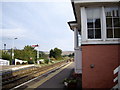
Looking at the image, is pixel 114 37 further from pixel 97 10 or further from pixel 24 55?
pixel 24 55

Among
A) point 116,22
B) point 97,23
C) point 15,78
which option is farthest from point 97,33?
point 15,78

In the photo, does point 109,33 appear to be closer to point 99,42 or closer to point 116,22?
point 116,22

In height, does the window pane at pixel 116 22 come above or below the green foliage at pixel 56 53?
above

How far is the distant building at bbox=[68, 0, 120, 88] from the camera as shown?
26.9 feet

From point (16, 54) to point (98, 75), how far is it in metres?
52.2

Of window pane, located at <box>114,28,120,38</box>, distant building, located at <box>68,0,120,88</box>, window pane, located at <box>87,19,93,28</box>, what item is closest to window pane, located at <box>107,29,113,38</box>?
distant building, located at <box>68,0,120,88</box>

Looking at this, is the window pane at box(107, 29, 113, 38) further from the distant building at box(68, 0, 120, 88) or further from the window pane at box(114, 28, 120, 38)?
the window pane at box(114, 28, 120, 38)

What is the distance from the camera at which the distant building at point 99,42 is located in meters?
8.21

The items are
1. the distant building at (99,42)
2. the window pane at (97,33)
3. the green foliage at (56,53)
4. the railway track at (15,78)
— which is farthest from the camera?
the green foliage at (56,53)

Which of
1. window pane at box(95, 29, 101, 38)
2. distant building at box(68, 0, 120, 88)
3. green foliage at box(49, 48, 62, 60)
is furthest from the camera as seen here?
green foliage at box(49, 48, 62, 60)

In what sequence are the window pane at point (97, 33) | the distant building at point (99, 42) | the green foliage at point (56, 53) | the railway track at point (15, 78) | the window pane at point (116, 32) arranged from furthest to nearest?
the green foliage at point (56, 53)
the railway track at point (15, 78)
the window pane at point (97, 33)
the window pane at point (116, 32)
the distant building at point (99, 42)

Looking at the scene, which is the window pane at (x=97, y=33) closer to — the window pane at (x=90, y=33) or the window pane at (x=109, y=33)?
the window pane at (x=90, y=33)

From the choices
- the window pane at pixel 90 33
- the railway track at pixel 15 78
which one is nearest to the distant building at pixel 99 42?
the window pane at pixel 90 33

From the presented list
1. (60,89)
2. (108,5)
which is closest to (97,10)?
(108,5)
